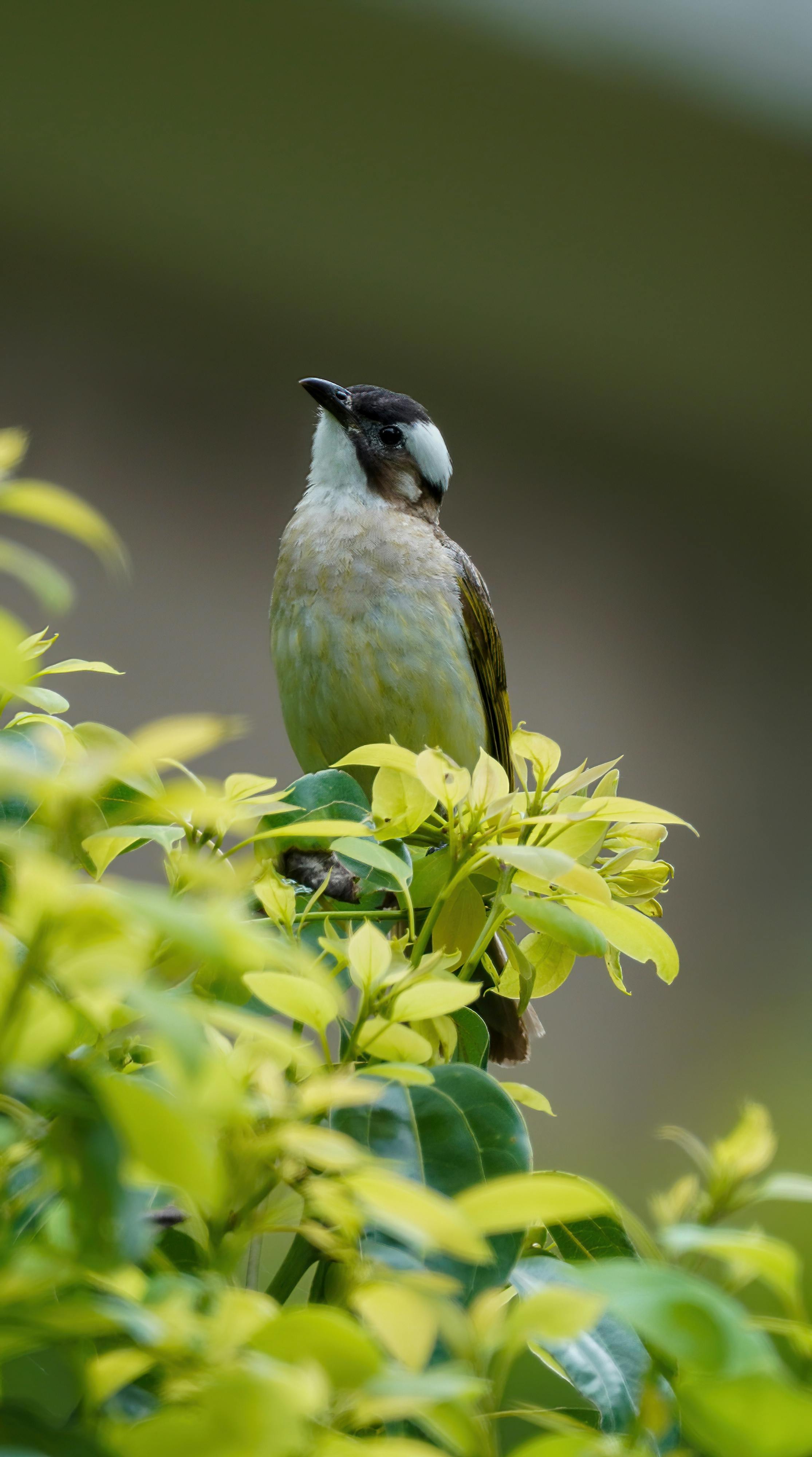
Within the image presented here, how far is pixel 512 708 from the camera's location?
4.03 meters

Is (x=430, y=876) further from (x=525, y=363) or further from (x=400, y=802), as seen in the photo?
(x=525, y=363)

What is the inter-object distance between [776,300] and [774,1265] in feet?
13.5

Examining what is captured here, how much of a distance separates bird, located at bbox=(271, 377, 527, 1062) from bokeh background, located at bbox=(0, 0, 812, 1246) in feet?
4.86

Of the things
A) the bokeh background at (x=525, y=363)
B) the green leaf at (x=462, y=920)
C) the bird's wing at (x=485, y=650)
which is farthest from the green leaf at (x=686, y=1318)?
the bokeh background at (x=525, y=363)

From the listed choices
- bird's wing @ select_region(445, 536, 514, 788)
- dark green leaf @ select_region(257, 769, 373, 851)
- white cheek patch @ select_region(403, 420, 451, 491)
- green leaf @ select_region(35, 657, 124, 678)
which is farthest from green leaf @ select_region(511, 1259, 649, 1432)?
white cheek patch @ select_region(403, 420, 451, 491)

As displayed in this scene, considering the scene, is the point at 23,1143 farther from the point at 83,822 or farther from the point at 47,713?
the point at 47,713

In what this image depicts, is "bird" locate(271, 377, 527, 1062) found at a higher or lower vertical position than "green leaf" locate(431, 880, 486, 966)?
higher

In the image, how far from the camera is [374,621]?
5.66ft

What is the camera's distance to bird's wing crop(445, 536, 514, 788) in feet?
6.15

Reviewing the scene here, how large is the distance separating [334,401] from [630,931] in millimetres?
1609

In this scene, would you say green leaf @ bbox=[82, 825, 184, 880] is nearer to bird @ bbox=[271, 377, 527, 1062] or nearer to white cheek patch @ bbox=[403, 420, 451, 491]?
bird @ bbox=[271, 377, 527, 1062]

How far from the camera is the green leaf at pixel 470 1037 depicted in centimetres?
59

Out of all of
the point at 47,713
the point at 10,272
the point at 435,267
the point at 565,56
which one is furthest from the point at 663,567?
the point at 47,713

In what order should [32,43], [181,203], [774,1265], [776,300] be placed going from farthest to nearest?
[776,300] → [181,203] → [32,43] → [774,1265]
